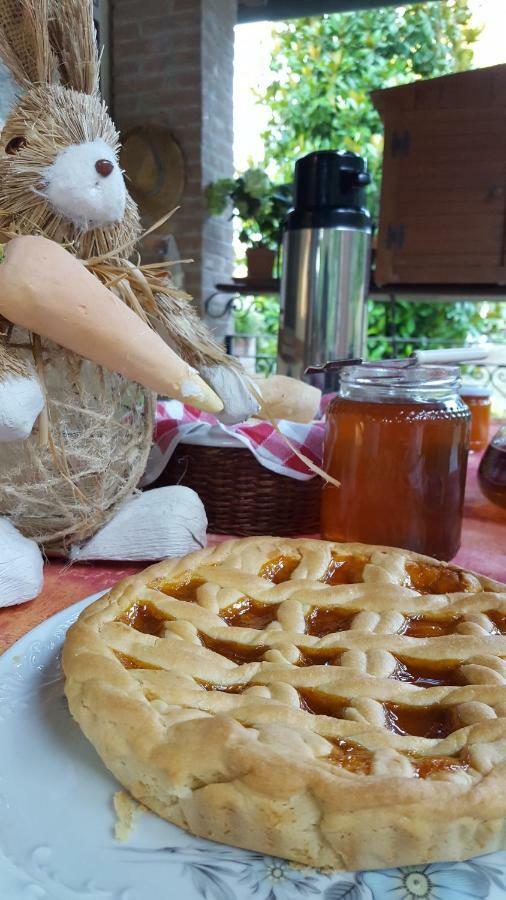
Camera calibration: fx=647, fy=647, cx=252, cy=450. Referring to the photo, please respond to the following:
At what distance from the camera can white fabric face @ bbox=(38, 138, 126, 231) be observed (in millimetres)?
612

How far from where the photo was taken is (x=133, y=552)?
29.2 inches

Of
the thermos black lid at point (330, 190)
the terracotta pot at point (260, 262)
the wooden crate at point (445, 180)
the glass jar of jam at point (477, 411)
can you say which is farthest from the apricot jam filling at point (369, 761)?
the terracotta pot at point (260, 262)

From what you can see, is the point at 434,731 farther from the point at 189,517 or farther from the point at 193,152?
the point at 193,152

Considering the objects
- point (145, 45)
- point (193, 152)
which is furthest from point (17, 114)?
point (145, 45)

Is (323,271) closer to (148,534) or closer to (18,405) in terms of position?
(148,534)

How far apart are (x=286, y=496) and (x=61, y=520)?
0.28m

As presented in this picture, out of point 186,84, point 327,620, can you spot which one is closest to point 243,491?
point 327,620

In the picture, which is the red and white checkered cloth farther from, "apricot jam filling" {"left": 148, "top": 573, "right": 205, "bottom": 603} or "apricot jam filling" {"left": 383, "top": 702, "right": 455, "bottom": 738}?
"apricot jam filling" {"left": 383, "top": 702, "right": 455, "bottom": 738}

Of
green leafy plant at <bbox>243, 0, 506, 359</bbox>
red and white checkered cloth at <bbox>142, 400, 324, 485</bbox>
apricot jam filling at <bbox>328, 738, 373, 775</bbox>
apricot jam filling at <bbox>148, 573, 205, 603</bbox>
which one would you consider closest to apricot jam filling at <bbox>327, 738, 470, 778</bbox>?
apricot jam filling at <bbox>328, 738, 373, 775</bbox>

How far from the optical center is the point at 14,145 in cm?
63

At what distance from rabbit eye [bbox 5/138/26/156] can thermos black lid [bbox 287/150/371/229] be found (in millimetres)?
1023

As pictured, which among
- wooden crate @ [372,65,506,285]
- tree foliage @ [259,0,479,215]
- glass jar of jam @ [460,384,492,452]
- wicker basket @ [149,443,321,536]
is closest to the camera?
wicker basket @ [149,443,321,536]

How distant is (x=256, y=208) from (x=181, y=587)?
2590 millimetres

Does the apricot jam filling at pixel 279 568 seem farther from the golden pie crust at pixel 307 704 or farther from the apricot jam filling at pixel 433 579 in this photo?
the apricot jam filling at pixel 433 579
